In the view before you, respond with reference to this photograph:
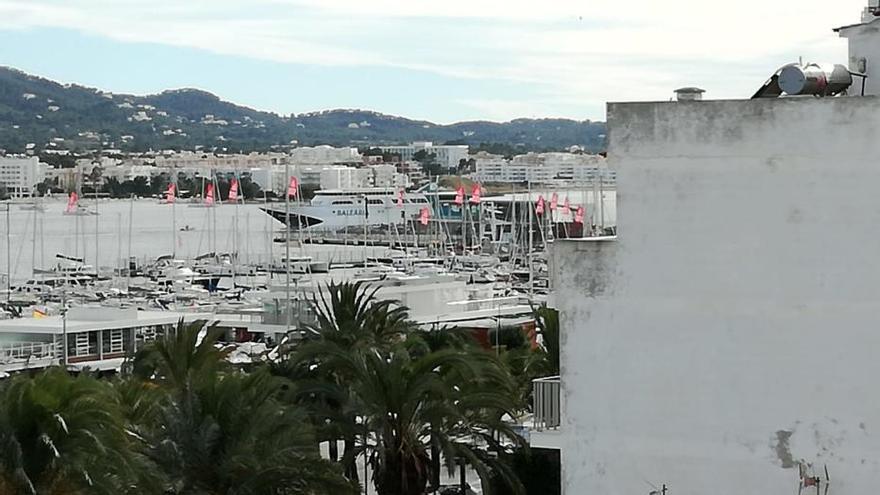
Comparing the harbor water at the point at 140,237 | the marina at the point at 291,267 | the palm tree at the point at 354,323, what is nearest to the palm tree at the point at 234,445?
the palm tree at the point at 354,323

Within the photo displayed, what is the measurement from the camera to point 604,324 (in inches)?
467

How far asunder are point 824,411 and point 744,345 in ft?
2.50

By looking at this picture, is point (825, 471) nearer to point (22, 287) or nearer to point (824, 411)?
point (824, 411)

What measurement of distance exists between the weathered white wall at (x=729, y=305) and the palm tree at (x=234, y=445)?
3918 millimetres

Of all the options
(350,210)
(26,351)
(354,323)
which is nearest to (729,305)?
(354,323)

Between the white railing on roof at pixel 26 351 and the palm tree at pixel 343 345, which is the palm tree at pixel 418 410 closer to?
the palm tree at pixel 343 345

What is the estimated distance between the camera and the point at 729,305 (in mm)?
11445

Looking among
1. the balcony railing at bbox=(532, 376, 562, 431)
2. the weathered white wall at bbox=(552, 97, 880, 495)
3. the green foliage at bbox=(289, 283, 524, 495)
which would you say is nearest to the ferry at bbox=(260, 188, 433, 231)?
the green foliage at bbox=(289, 283, 524, 495)

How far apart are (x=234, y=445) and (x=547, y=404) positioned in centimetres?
416

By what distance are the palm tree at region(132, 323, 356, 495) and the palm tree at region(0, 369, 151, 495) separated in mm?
1220

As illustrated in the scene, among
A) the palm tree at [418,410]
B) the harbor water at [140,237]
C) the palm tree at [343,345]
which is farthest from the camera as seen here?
the harbor water at [140,237]

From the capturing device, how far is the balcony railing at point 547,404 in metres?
12.4

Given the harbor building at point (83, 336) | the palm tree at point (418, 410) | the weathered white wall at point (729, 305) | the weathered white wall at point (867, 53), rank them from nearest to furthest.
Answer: the weathered white wall at point (729, 305), the weathered white wall at point (867, 53), the palm tree at point (418, 410), the harbor building at point (83, 336)

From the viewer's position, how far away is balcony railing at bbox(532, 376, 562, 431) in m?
12.4
